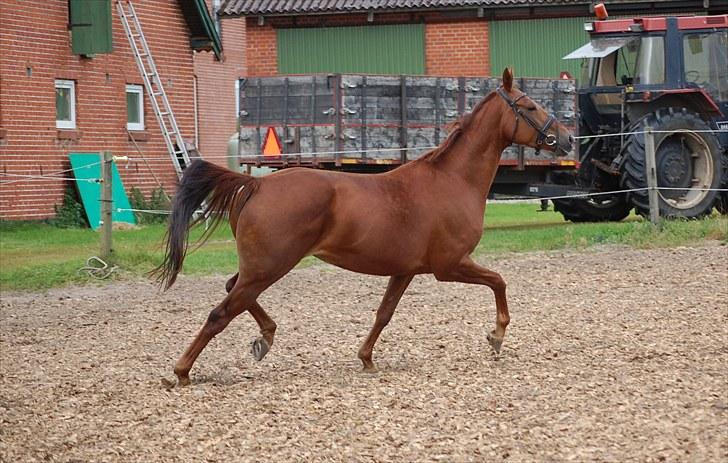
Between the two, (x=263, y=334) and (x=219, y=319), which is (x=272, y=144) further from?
(x=219, y=319)

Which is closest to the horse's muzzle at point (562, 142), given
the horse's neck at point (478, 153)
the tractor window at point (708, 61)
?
the horse's neck at point (478, 153)

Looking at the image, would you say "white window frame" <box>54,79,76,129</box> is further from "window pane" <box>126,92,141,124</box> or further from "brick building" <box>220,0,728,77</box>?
"brick building" <box>220,0,728,77</box>

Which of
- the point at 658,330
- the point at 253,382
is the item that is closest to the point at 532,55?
the point at 658,330

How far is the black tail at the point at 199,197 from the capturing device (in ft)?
27.8

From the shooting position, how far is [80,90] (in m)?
23.1

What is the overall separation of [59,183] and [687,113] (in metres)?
10.3

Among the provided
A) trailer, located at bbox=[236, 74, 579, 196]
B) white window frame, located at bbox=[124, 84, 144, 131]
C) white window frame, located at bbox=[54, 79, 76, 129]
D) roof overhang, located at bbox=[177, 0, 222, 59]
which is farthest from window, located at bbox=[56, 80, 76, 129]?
trailer, located at bbox=[236, 74, 579, 196]

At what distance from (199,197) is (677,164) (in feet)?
38.9

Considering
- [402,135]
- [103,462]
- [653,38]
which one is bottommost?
[103,462]

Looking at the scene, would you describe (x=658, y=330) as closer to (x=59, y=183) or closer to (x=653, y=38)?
(x=653, y=38)

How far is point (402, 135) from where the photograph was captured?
61.7 feet

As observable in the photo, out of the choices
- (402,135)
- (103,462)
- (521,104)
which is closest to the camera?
(103,462)

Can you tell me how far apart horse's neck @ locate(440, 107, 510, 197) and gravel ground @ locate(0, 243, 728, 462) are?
1258 mm

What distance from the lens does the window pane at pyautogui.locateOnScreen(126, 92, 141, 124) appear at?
974 inches
